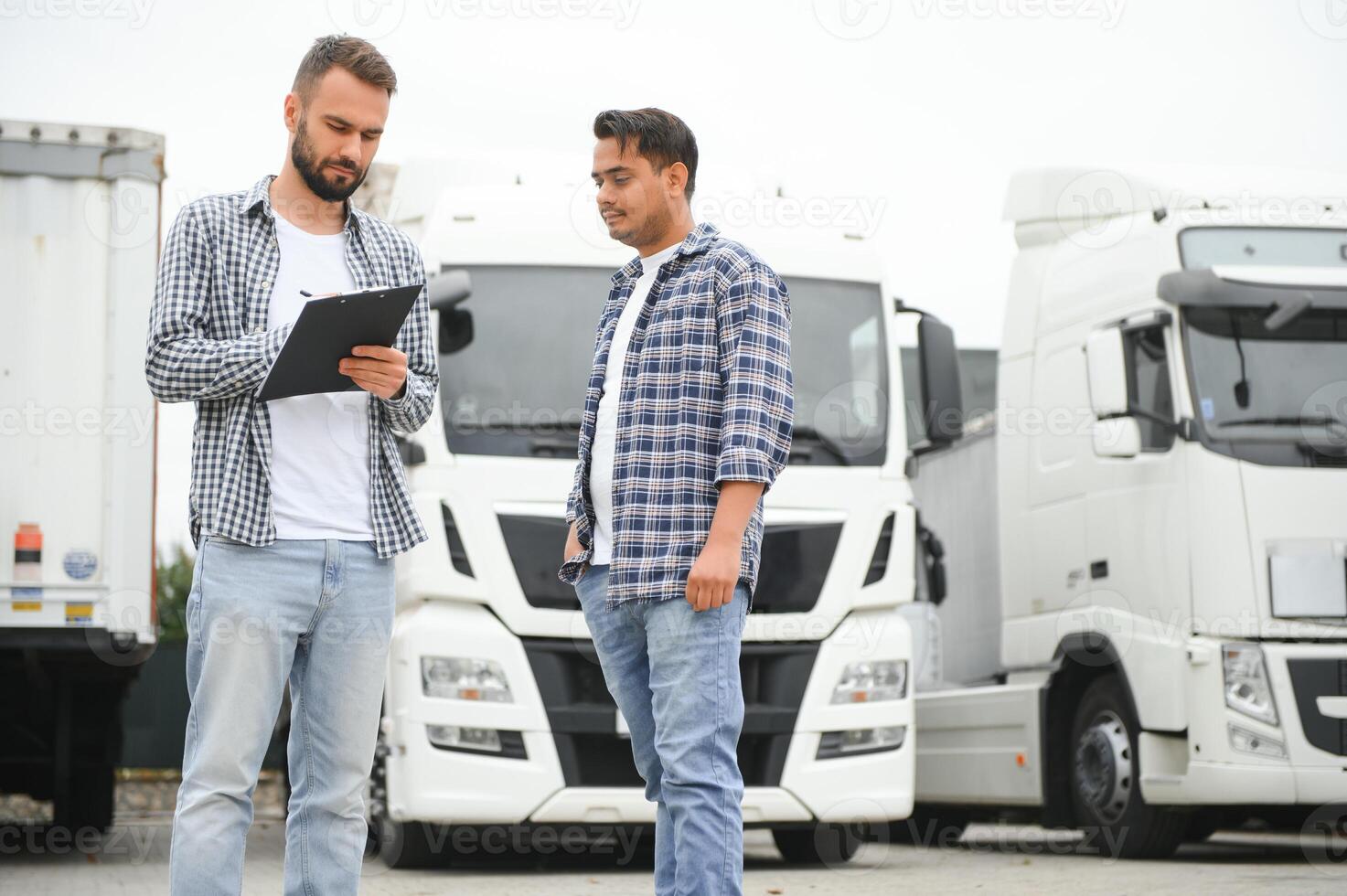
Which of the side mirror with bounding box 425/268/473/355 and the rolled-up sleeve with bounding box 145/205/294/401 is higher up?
the side mirror with bounding box 425/268/473/355

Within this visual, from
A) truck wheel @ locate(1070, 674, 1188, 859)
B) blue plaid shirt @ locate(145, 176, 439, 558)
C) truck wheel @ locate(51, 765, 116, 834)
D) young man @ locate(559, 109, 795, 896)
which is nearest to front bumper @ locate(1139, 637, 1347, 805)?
truck wheel @ locate(1070, 674, 1188, 859)

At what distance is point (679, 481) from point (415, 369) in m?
0.67

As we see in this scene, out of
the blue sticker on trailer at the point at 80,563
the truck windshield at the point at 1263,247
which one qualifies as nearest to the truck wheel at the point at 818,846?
the truck windshield at the point at 1263,247

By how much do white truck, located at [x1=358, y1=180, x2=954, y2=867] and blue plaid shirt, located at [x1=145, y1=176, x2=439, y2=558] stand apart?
12.6 feet

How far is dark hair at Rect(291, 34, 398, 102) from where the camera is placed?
3.55 metres

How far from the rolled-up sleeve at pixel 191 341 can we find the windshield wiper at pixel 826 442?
4670 mm

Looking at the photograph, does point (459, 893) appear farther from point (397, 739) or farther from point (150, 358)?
point (150, 358)

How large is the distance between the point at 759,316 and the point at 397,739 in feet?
14.3

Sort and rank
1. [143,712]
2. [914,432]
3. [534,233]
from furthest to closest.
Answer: [143,712] < [914,432] < [534,233]

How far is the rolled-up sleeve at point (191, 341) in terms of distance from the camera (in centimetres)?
343

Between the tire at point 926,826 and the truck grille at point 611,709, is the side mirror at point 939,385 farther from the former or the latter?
the tire at point 926,826

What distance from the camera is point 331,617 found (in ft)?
11.4

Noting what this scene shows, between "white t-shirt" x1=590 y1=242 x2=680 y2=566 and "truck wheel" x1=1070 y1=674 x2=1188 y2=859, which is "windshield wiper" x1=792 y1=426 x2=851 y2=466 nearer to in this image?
"truck wheel" x1=1070 y1=674 x2=1188 y2=859

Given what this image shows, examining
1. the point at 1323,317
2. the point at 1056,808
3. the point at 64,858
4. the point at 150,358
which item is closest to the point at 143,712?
the point at 64,858
